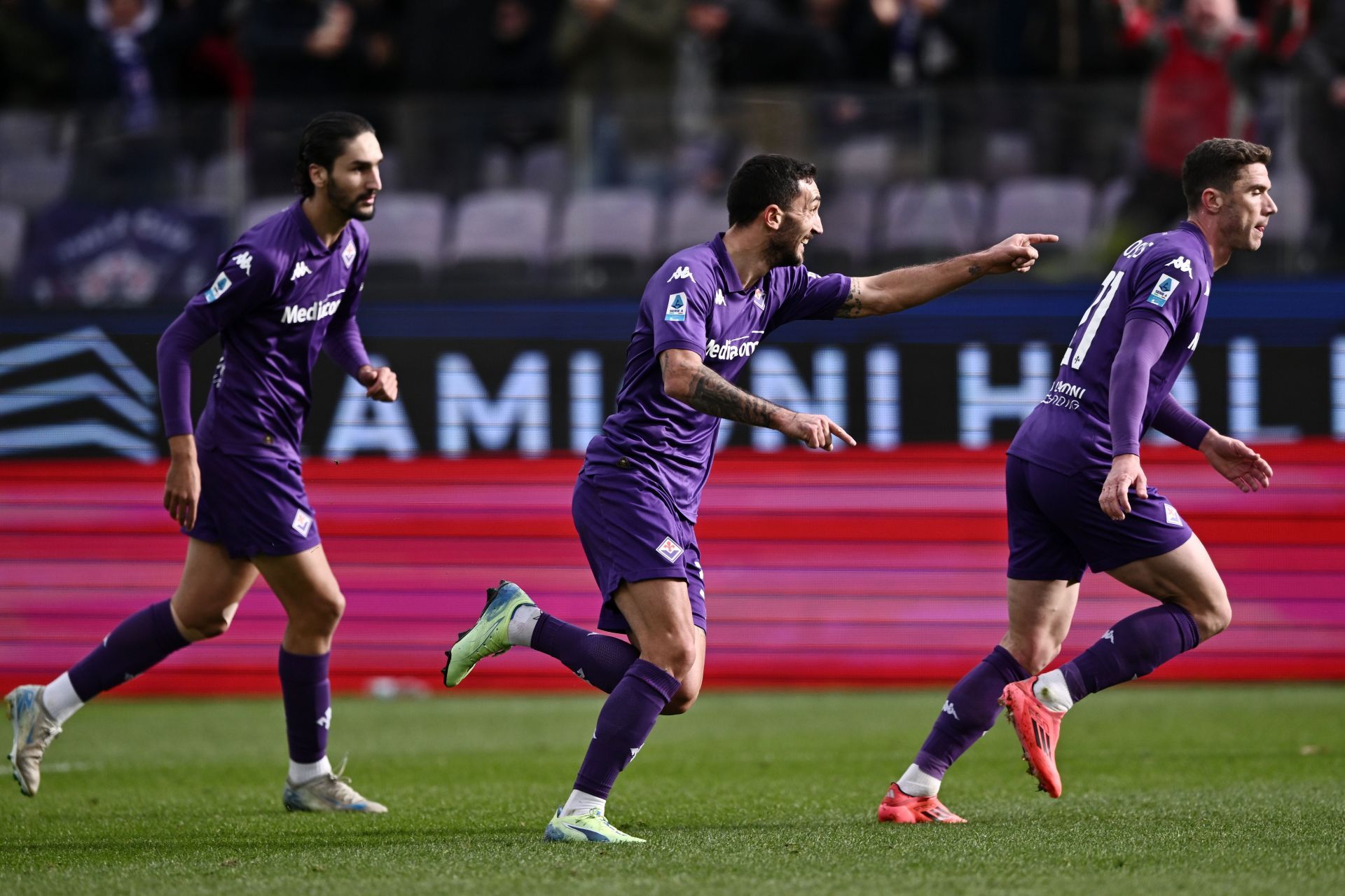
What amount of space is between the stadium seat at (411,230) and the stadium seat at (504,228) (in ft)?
0.42

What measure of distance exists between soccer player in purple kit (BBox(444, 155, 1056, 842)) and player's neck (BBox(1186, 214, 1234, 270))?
0.56 metres

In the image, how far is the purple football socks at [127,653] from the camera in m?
6.32

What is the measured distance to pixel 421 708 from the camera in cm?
984

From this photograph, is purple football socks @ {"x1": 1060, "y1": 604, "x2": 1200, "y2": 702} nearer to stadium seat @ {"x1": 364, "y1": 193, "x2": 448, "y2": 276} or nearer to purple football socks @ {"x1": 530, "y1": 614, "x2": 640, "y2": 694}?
purple football socks @ {"x1": 530, "y1": 614, "x2": 640, "y2": 694}

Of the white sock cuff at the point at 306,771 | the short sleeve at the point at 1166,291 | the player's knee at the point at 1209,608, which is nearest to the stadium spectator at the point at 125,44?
the white sock cuff at the point at 306,771

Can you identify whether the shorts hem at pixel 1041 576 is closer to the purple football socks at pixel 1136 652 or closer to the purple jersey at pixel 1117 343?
the purple football socks at pixel 1136 652

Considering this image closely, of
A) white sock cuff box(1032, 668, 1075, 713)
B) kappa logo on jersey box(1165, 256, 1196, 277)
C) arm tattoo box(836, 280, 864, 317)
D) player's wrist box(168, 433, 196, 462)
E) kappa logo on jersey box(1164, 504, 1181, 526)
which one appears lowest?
white sock cuff box(1032, 668, 1075, 713)

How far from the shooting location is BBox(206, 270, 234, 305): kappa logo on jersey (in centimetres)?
598

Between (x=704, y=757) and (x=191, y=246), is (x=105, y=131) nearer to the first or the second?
(x=191, y=246)

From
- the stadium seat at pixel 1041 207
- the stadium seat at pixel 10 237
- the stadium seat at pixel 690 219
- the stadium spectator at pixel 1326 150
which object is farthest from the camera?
the stadium seat at pixel 10 237

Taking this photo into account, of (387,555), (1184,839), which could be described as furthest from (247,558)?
(387,555)

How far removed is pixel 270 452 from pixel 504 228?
5.00 meters

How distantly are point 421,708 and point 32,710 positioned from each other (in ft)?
12.3

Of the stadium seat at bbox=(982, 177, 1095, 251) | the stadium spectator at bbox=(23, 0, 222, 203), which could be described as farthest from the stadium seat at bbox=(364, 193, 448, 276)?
the stadium seat at bbox=(982, 177, 1095, 251)
